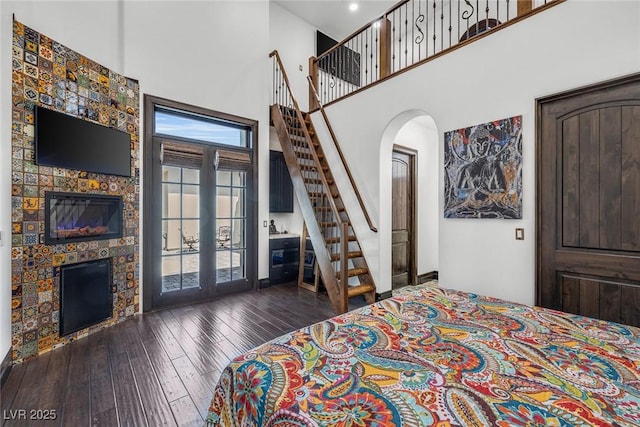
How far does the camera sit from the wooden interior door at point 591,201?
2.03m

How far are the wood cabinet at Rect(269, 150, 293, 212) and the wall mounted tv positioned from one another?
90.4 inches

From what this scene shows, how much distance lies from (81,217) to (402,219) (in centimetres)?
430

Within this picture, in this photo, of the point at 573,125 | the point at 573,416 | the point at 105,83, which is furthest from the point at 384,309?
the point at 105,83

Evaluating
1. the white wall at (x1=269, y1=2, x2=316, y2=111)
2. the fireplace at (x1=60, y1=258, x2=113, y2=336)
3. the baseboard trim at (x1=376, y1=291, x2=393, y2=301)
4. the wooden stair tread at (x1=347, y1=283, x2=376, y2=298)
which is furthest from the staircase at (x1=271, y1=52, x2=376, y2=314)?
the fireplace at (x1=60, y1=258, x2=113, y2=336)

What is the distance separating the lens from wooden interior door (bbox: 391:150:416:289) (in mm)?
4613

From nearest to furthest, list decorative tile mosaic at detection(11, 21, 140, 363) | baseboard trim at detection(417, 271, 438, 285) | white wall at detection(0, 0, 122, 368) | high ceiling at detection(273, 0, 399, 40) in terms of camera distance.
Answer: white wall at detection(0, 0, 122, 368) < decorative tile mosaic at detection(11, 21, 140, 363) < baseboard trim at detection(417, 271, 438, 285) < high ceiling at detection(273, 0, 399, 40)

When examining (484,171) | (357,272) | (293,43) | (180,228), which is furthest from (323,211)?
(293,43)

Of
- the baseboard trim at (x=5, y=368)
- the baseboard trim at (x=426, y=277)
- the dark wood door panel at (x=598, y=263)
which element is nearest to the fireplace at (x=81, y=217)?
the baseboard trim at (x=5, y=368)

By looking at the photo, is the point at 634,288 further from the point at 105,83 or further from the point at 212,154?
the point at 105,83

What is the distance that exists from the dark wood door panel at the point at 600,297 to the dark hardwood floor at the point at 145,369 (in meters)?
2.33

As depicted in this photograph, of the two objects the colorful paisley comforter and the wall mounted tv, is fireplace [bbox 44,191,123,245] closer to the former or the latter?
the wall mounted tv

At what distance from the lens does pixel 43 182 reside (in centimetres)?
256

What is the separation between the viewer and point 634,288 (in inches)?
79.7

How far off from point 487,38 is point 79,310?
4.84m
